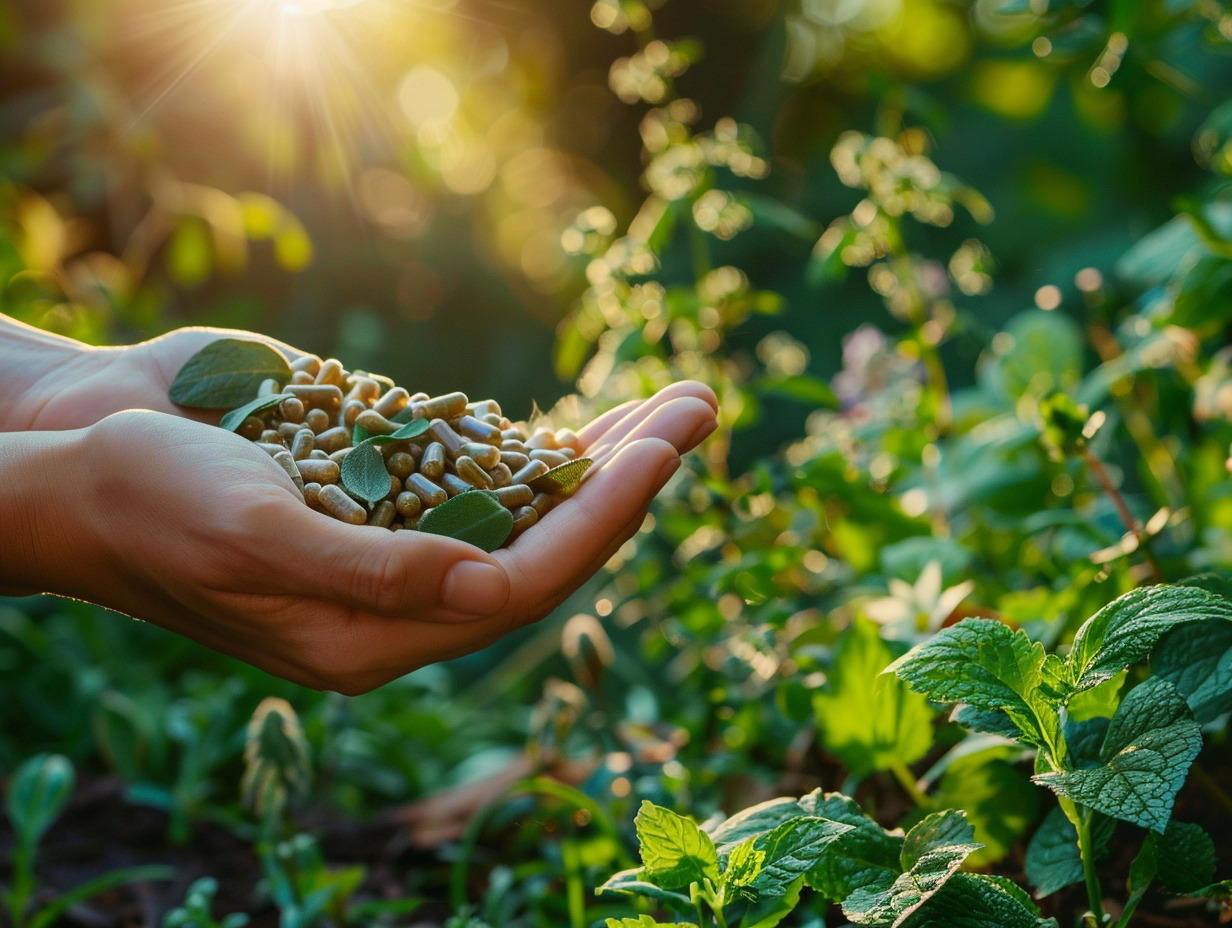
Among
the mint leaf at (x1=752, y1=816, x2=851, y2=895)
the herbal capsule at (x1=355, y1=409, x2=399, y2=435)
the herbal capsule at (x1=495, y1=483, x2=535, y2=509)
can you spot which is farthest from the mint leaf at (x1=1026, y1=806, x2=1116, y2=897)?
the herbal capsule at (x1=355, y1=409, x2=399, y2=435)

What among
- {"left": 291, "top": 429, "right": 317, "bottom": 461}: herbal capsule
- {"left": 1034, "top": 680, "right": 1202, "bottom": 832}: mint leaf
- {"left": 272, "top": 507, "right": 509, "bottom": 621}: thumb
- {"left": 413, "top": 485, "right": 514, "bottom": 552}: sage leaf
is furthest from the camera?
{"left": 291, "top": 429, "right": 317, "bottom": 461}: herbal capsule

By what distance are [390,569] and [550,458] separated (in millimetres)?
385

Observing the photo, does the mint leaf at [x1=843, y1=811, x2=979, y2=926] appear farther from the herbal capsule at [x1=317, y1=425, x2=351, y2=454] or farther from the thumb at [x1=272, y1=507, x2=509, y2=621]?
the herbal capsule at [x1=317, y1=425, x2=351, y2=454]

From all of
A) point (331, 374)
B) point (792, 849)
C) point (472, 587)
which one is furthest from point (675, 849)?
point (331, 374)

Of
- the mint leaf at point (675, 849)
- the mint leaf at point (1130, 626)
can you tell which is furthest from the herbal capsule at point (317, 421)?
the mint leaf at point (1130, 626)

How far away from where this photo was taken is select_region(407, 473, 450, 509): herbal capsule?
3.26 feet

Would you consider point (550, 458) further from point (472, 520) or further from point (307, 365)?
point (307, 365)

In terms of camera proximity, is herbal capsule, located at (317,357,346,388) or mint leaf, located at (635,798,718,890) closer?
mint leaf, located at (635,798,718,890)

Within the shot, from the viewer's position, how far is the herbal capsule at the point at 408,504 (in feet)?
3.23

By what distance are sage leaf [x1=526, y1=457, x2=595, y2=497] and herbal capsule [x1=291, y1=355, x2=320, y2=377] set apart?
15.4 inches

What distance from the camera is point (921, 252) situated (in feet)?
9.03

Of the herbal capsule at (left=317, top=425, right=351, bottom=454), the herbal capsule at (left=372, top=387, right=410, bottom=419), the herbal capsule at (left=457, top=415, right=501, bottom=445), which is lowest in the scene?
the herbal capsule at (left=317, top=425, right=351, bottom=454)

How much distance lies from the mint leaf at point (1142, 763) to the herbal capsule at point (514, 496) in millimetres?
558

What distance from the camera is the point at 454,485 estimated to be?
3.36ft
